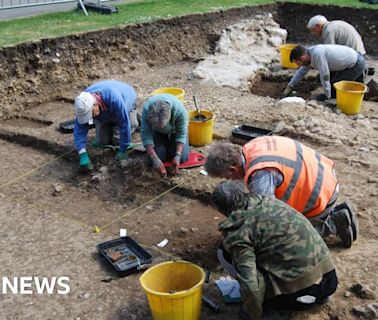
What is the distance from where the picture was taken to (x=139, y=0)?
42.0 ft

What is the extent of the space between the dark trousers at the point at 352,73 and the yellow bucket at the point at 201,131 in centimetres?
272

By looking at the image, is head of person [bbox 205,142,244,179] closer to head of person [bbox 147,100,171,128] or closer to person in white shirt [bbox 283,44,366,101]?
head of person [bbox 147,100,171,128]

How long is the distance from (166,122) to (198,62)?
538cm

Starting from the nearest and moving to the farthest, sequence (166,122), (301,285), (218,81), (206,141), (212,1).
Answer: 1. (301,285)
2. (166,122)
3. (206,141)
4. (218,81)
5. (212,1)

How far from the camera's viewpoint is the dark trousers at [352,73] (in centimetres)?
817

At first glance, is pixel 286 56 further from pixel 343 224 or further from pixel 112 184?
pixel 343 224

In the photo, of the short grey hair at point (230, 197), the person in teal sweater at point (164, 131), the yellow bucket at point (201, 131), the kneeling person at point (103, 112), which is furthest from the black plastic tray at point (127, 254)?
the yellow bucket at point (201, 131)

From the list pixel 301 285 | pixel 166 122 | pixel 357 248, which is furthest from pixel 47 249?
pixel 357 248

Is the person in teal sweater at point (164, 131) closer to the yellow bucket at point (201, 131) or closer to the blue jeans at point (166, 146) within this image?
the blue jeans at point (166, 146)

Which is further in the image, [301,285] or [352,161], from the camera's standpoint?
[352,161]

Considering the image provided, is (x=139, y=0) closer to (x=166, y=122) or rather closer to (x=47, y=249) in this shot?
(x=166, y=122)

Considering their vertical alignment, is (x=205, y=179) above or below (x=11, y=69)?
below

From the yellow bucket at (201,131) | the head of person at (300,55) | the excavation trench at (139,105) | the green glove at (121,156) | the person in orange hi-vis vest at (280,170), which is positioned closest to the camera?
the person in orange hi-vis vest at (280,170)

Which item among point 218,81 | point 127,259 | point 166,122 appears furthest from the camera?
point 218,81
